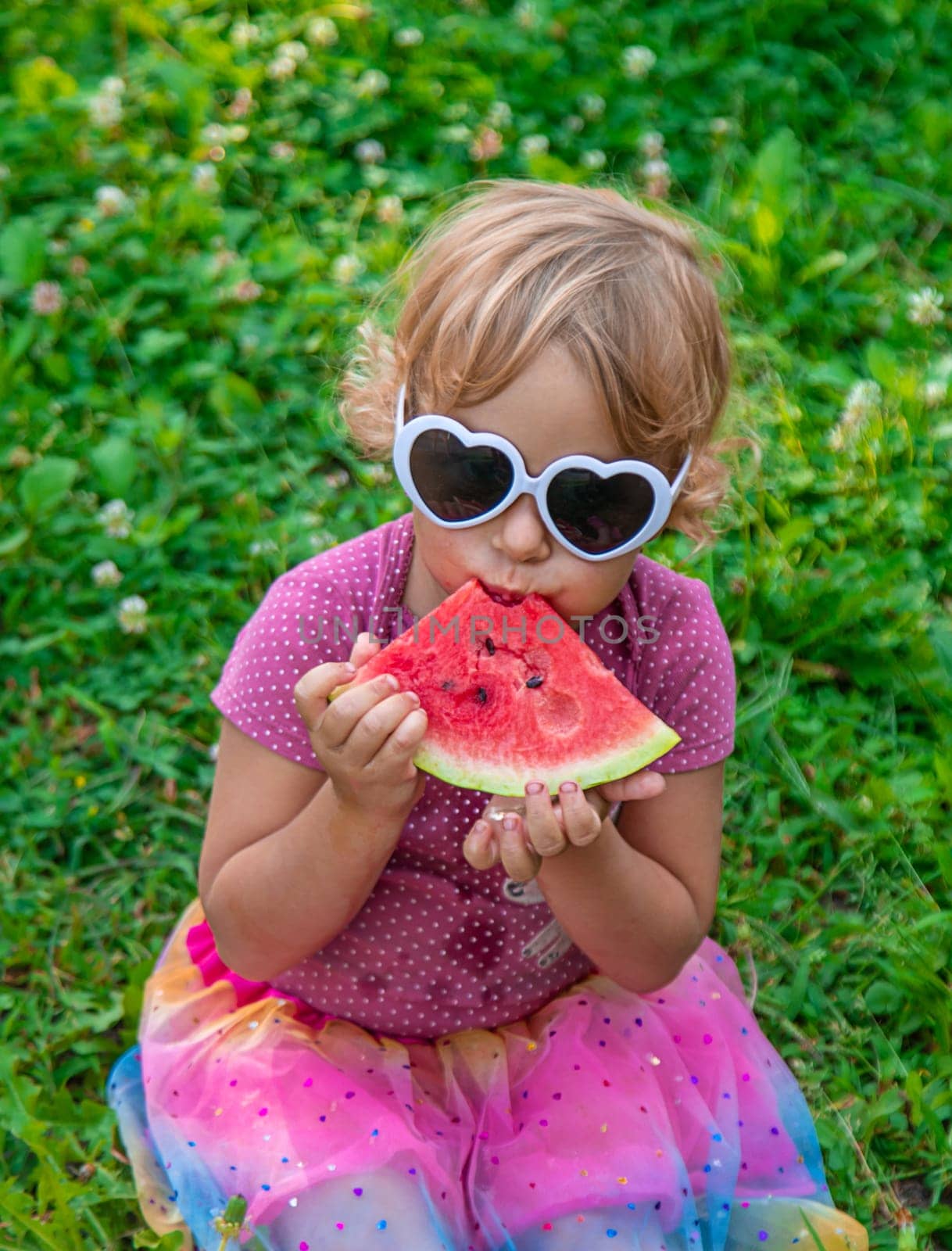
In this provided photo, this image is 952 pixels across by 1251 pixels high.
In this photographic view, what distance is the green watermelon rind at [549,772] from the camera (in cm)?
224

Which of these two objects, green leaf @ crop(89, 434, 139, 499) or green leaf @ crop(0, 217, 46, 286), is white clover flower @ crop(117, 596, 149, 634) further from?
green leaf @ crop(0, 217, 46, 286)

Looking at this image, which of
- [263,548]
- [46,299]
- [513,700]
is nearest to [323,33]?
[46,299]

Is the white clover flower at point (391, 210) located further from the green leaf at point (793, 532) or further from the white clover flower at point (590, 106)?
the green leaf at point (793, 532)

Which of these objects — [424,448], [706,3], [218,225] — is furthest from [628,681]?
[706,3]

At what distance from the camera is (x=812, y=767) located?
3684mm

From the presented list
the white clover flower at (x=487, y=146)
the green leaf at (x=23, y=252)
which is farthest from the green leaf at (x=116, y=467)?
the white clover flower at (x=487, y=146)

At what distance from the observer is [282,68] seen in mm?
5445

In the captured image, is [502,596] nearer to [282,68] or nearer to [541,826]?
[541,826]

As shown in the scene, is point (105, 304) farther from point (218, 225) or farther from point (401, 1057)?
point (401, 1057)

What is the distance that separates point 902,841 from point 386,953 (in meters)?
1.49

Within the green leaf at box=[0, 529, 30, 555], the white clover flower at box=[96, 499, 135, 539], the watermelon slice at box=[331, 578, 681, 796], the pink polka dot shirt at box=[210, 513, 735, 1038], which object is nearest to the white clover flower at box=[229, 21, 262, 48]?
the white clover flower at box=[96, 499, 135, 539]

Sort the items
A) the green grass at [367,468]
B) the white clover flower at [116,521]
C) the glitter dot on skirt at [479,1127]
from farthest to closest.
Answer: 1. the white clover flower at [116,521]
2. the green grass at [367,468]
3. the glitter dot on skirt at [479,1127]

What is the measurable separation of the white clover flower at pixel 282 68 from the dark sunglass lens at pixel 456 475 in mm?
3719

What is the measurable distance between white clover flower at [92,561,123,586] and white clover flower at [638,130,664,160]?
9.04 feet
